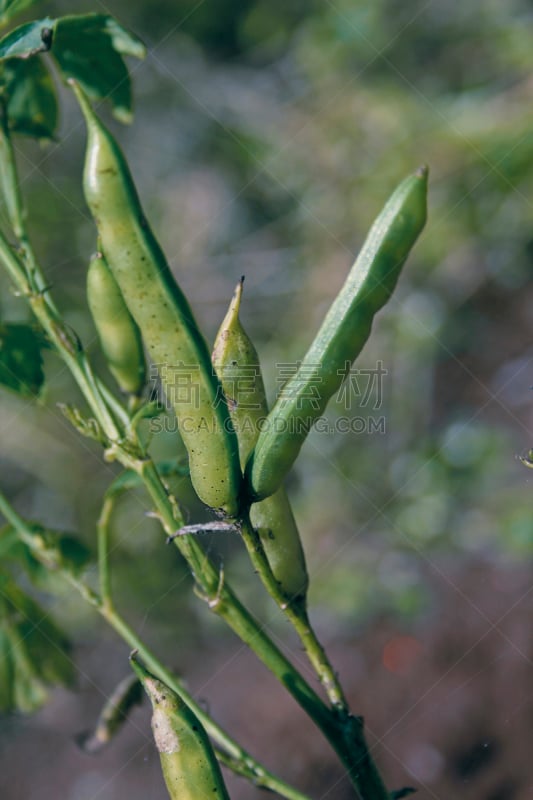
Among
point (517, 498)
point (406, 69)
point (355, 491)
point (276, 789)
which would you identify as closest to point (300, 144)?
point (406, 69)

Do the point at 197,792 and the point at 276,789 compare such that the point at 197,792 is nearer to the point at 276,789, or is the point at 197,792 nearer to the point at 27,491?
the point at 276,789

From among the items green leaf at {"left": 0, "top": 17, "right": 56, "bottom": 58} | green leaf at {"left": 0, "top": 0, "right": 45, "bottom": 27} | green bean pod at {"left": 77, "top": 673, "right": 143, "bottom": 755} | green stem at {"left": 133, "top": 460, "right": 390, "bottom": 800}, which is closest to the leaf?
green stem at {"left": 133, "top": 460, "right": 390, "bottom": 800}

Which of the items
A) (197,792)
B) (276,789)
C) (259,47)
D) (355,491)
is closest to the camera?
(197,792)

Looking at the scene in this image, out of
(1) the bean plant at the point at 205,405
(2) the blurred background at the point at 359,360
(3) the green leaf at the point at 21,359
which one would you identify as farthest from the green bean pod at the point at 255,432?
(2) the blurred background at the point at 359,360

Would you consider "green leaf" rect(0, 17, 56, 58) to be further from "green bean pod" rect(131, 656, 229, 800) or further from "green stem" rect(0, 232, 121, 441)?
"green bean pod" rect(131, 656, 229, 800)

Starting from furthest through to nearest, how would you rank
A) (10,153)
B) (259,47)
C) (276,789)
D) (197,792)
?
(259,47) → (10,153) → (276,789) → (197,792)

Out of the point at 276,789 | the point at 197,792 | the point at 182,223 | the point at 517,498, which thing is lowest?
the point at 517,498

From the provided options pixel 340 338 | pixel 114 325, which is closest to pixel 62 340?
pixel 114 325
